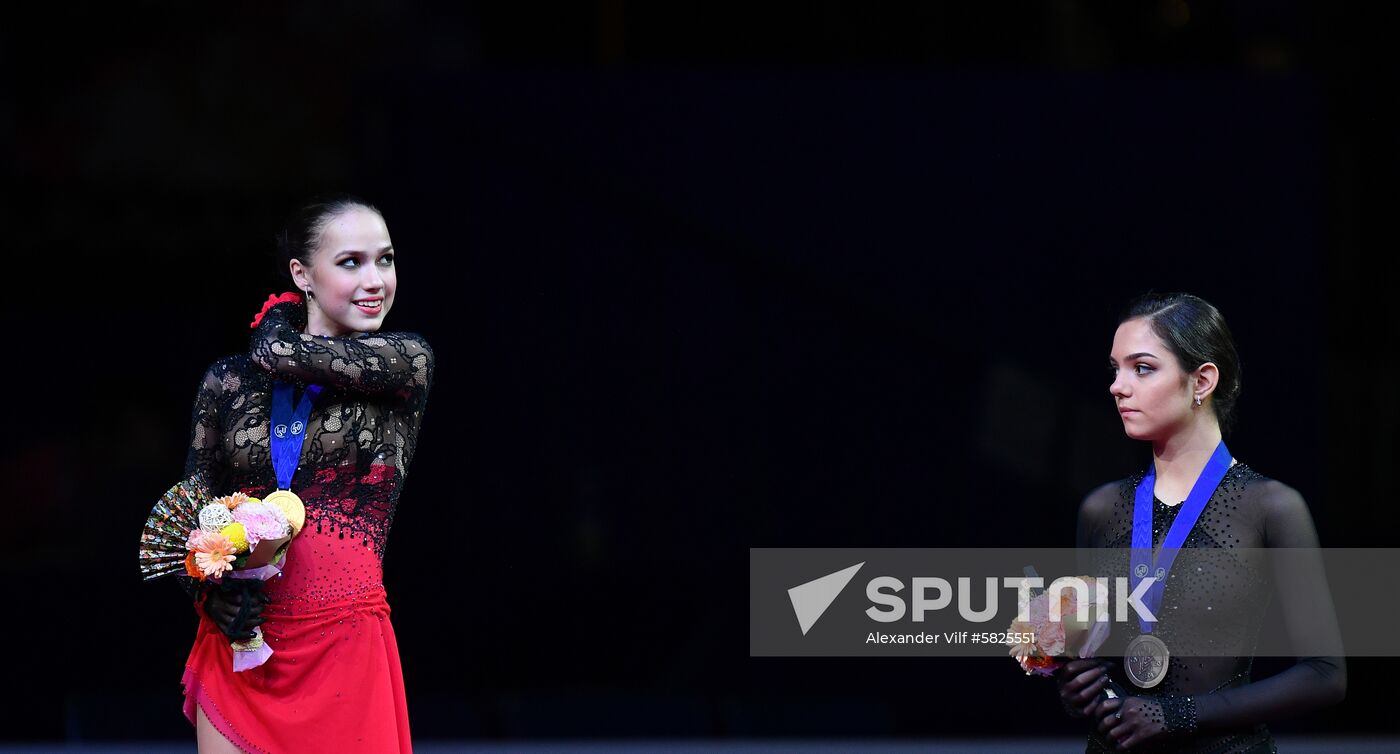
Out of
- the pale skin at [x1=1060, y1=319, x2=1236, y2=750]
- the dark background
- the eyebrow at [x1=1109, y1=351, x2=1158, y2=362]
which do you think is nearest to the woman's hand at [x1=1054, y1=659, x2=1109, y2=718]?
the pale skin at [x1=1060, y1=319, x2=1236, y2=750]

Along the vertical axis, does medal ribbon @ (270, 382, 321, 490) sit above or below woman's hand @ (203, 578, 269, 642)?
above

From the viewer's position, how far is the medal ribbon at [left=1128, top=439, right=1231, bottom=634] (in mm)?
2248

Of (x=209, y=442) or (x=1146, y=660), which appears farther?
(x=209, y=442)

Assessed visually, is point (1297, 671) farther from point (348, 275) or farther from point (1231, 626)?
point (348, 275)

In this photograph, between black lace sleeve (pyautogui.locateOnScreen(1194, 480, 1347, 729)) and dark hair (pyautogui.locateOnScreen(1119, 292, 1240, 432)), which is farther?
dark hair (pyautogui.locateOnScreen(1119, 292, 1240, 432))

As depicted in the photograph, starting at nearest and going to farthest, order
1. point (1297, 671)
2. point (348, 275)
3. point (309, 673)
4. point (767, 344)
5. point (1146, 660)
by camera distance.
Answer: point (1297, 671)
point (1146, 660)
point (309, 673)
point (348, 275)
point (767, 344)

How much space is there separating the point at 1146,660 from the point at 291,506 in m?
1.29

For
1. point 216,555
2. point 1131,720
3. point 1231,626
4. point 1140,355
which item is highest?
point 1140,355

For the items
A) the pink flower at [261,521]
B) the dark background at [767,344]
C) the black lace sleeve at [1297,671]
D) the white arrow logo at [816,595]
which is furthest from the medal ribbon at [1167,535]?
the dark background at [767,344]

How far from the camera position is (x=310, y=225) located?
253 centimetres

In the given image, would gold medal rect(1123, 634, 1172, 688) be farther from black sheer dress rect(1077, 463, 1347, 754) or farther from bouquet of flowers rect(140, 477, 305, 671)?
bouquet of flowers rect(140, 477, 305, 671)

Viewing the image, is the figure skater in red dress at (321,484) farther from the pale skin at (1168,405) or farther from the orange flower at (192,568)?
the pale skin at (1168,405)

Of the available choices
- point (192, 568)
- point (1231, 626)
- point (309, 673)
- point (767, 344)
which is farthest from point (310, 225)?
point (767, 344)

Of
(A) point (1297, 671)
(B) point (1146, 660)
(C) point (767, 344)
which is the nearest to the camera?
(A) point (1297, 671)
